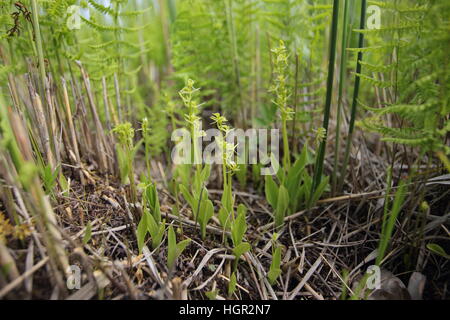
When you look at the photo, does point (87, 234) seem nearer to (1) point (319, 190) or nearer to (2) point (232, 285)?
(2) point (232, 285)

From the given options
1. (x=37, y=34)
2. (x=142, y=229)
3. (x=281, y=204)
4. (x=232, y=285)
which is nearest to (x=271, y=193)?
(x=281, y=204)

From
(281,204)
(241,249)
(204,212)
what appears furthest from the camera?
(281,204)

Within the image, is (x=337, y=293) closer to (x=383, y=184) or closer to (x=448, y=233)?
(x=448, y=233)

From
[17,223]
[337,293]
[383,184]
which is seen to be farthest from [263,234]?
[17,223]

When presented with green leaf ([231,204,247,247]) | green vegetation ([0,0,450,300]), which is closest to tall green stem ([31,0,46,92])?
green vegetation ([0,0,450,300])

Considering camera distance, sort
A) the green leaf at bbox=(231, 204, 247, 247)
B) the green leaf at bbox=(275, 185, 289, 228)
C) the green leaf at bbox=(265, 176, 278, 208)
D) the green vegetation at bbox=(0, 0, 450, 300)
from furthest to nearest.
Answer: the green leaf at bbox=(265, 176, 278, 208) < the green leaf at bbox=(275, 185, 289, 228) < the green leaf at bbox=(231, 204, 247, 247) < the green vegetation at bbox=(0, 0, 450, 300)

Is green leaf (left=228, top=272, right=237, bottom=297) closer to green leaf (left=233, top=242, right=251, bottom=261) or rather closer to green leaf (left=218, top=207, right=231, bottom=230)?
green leaf (left=233, top=242, right=251, bottom=261)

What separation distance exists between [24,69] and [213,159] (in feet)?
4.15

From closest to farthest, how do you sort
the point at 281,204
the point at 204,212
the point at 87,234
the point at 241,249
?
the point at 87,234 → the point at 241,249 → the point at 204,212 → the point at 281,204

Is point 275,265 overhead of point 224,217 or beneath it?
beneath

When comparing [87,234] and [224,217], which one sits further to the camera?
[224,217]

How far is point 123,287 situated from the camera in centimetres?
117

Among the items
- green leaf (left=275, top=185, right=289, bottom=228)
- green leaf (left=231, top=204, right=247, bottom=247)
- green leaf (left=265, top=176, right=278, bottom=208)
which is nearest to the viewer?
green leaf (left=231, top=204, right=247, bottom=247)

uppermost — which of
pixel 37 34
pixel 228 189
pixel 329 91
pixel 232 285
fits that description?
pixel 37 34
